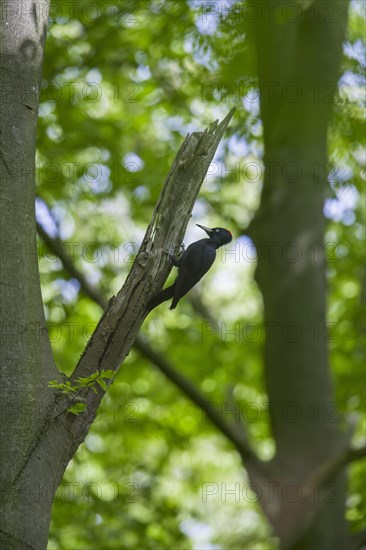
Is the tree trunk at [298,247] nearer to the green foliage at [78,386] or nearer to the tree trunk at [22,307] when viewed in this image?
the green foliage at [78,386]

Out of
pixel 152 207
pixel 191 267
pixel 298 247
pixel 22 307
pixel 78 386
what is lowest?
pixel 78 386

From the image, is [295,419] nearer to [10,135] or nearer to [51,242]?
[51,242]

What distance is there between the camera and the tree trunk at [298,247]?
5.33 metres

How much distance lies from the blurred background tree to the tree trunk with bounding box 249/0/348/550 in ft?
0.14

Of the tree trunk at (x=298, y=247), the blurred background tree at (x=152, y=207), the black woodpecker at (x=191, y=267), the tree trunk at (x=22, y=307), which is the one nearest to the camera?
the tree trunk at (x=22, y=307)

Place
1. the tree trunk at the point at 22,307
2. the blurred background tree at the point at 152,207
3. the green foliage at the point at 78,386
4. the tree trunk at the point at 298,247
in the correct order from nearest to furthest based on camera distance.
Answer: the tree trunk at the point at 22,307, the green foliage at the point at 78,386, the tree trunk at the point at 298,247, the blurred background tree at the point at 152,207

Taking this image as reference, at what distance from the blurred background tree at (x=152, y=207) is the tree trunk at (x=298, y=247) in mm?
44

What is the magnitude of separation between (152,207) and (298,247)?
3.20m

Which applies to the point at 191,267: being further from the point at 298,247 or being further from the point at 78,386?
the point at 78,386

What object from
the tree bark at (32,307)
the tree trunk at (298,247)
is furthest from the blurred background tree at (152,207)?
the tree bark at (32,307)

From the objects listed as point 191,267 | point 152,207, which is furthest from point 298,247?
point 152,207

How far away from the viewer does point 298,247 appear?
5941 mm

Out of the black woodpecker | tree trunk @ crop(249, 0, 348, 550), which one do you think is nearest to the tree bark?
the black woodpecker

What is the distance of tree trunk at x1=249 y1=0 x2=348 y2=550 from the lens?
5.33 metres
